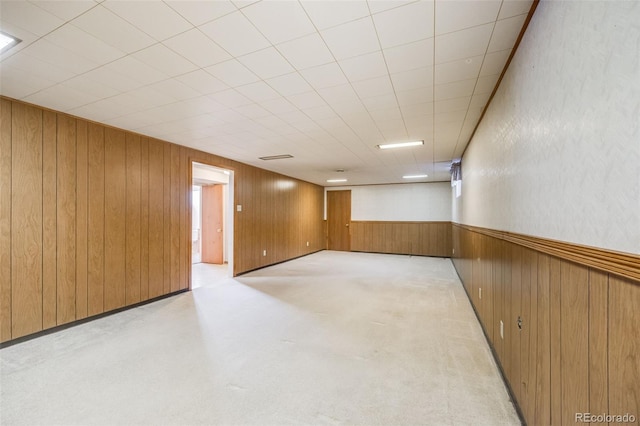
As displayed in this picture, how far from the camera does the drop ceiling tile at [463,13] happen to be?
4.88 feet

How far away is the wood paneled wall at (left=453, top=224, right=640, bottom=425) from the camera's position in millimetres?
785

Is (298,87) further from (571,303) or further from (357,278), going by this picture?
(357,278)

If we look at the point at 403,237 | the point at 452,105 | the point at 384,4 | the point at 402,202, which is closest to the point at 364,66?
the point at 384,4

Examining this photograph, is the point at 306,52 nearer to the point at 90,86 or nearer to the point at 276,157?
the point at 90,86

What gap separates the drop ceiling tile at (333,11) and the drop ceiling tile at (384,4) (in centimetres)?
3

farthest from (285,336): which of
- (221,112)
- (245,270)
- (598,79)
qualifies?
(245,270)

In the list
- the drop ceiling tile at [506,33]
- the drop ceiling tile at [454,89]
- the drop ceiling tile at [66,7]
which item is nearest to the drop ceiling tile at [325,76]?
the drop ceiling tile at [454,89]

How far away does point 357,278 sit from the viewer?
553 cm

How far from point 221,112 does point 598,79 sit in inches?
121

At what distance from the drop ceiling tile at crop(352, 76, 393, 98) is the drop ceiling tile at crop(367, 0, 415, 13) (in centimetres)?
78

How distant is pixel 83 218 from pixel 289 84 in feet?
9.94

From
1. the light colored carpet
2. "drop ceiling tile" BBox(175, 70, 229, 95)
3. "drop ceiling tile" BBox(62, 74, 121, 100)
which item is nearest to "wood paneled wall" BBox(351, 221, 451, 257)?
the light colored carpet

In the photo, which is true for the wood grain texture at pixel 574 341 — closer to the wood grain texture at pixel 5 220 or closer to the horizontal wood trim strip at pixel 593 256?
the horizontal wood trim strip at pixel 593 256

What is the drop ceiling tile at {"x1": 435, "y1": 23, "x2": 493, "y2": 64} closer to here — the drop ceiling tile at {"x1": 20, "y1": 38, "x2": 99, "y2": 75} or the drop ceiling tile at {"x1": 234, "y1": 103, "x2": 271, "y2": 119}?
the drop ceiling tile at {"x1": 234, "y1": 103, "x2": 271, "y2": 119}
